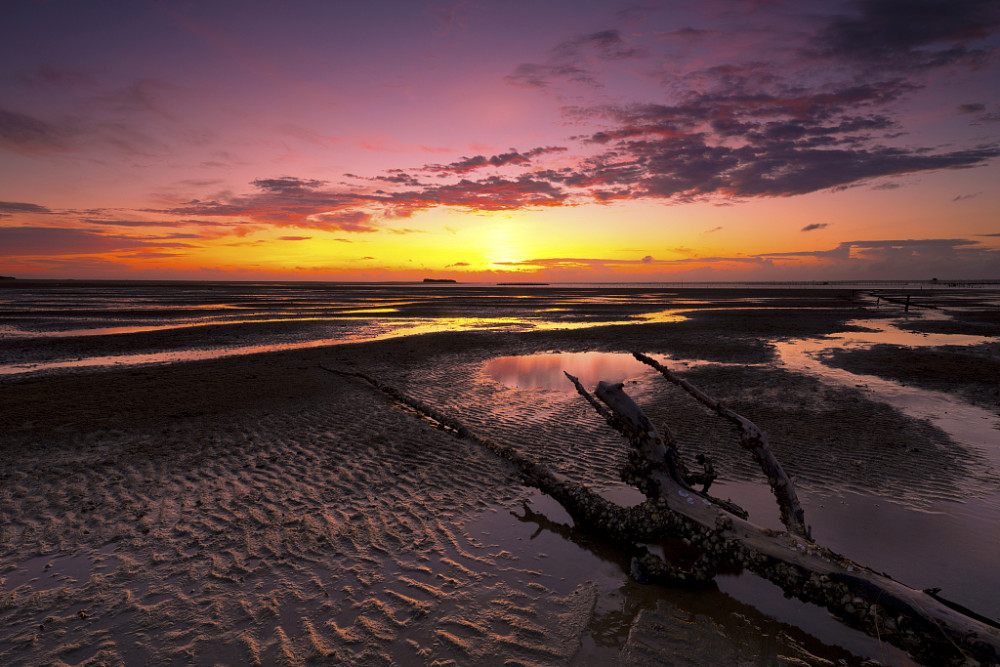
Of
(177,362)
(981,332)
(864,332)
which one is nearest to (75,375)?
(177,362)

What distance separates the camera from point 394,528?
20.5 ft

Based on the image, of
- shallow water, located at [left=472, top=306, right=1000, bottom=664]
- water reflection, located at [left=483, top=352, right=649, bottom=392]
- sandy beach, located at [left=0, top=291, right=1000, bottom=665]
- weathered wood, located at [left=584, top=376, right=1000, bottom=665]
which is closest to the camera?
weathered wood, located at [left=584, top=376, right=1000, bottom=665]

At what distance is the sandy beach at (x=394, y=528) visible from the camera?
4195mm

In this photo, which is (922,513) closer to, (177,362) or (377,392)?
(377,392)

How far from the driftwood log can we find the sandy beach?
33cm

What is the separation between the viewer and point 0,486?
24.1ft

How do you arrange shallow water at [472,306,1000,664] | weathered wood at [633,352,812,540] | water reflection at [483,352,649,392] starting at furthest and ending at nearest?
water reflection at [483,352,649,392]
weathered wood at [633,352,812,540]
shallow water at [472,306,1000,664]

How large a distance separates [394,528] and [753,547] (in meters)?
4.36

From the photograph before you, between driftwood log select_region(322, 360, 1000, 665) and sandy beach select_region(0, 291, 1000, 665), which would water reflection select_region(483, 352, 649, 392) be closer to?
sandy beach select_region(0, 291, 1000, 665)

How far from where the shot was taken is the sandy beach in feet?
Result: 13.8

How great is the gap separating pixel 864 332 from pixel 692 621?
3182cm

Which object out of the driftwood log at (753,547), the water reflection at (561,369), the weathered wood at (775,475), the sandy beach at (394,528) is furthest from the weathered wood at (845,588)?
the water reflection at (561,369)

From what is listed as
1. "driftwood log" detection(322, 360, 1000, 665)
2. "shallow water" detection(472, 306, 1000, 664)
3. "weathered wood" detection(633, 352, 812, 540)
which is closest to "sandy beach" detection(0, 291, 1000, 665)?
"shallow water" detection(472, 306, 1000, 664)

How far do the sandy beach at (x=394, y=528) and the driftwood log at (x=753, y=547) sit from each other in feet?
1.07
